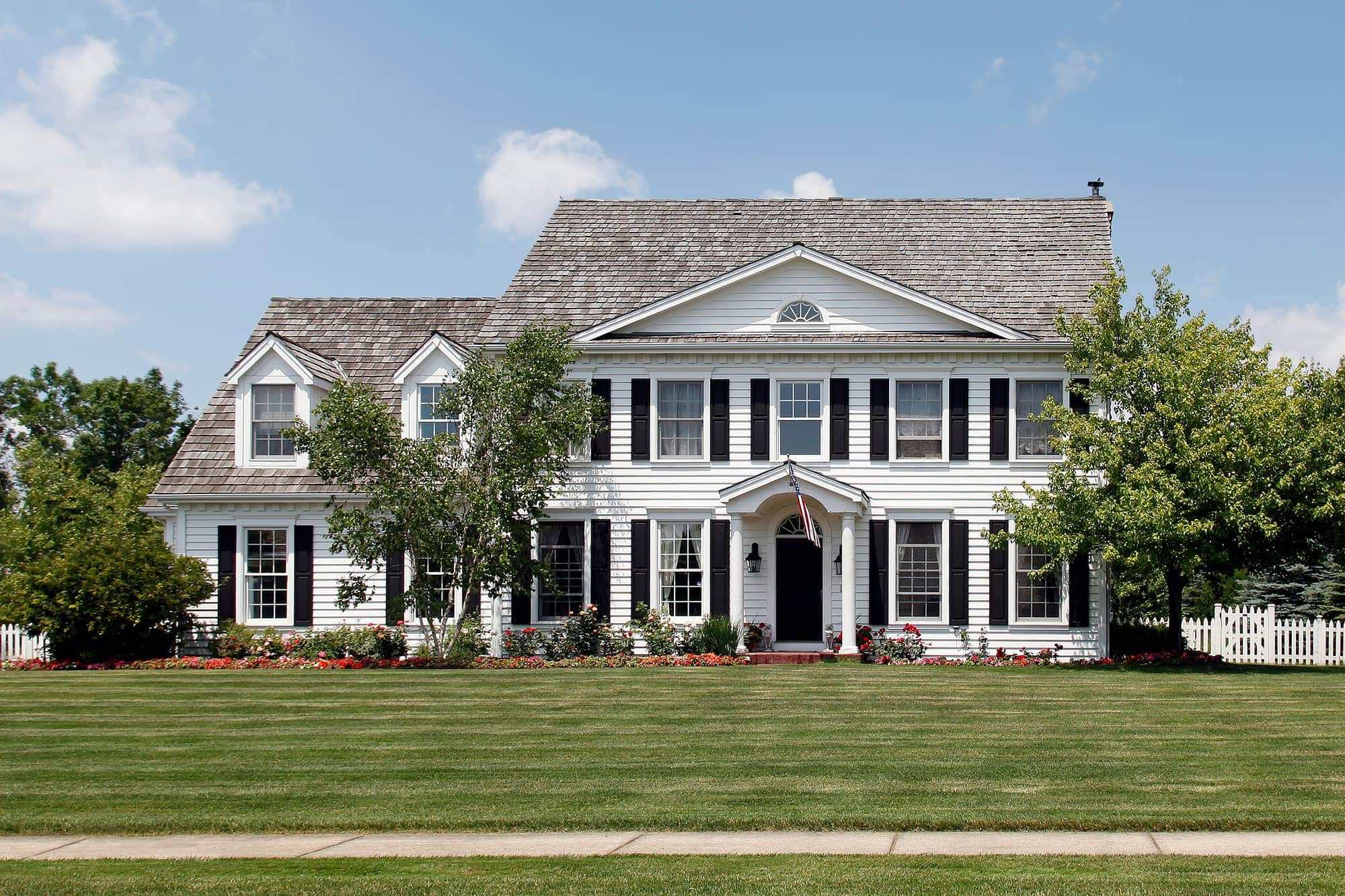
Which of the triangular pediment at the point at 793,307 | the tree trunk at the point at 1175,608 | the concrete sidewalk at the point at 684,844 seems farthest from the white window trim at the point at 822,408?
the concrete sidewalk at the point at 684,844

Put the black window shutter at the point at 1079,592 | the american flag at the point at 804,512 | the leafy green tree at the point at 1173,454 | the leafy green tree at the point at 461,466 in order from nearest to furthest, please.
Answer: the leafy green tree at the point at 1173,454 < the leafy green tree at the point at 461,466 < the american flag at the point at 804,512 < the black window shutter at the point at 1079,592

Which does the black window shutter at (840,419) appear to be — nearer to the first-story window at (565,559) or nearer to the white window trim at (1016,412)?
the white window trim at (1016,412)

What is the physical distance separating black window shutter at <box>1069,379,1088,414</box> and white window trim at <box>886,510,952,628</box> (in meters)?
3.21

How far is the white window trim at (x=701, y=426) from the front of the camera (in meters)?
25.2

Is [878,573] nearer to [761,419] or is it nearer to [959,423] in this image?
[959,423]

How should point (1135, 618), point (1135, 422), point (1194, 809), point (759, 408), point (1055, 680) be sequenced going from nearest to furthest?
point (1194, 809) < point (1055, 680) < point (1135, 422) < point (759, 408) < point (1135, 618)

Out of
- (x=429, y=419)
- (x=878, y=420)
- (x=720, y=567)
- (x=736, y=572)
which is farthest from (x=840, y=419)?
(x=429, y=419)

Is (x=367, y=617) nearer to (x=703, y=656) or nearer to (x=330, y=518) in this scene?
(x=330, y=518)

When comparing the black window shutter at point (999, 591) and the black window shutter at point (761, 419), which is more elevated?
the black window shutter at point (761, 419)

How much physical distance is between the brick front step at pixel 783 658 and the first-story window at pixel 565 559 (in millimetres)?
3893

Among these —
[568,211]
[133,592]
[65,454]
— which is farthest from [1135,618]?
[65,454]

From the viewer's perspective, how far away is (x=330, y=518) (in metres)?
23.1

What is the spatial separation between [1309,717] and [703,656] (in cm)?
1093

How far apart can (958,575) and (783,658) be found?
4019 millimetres
